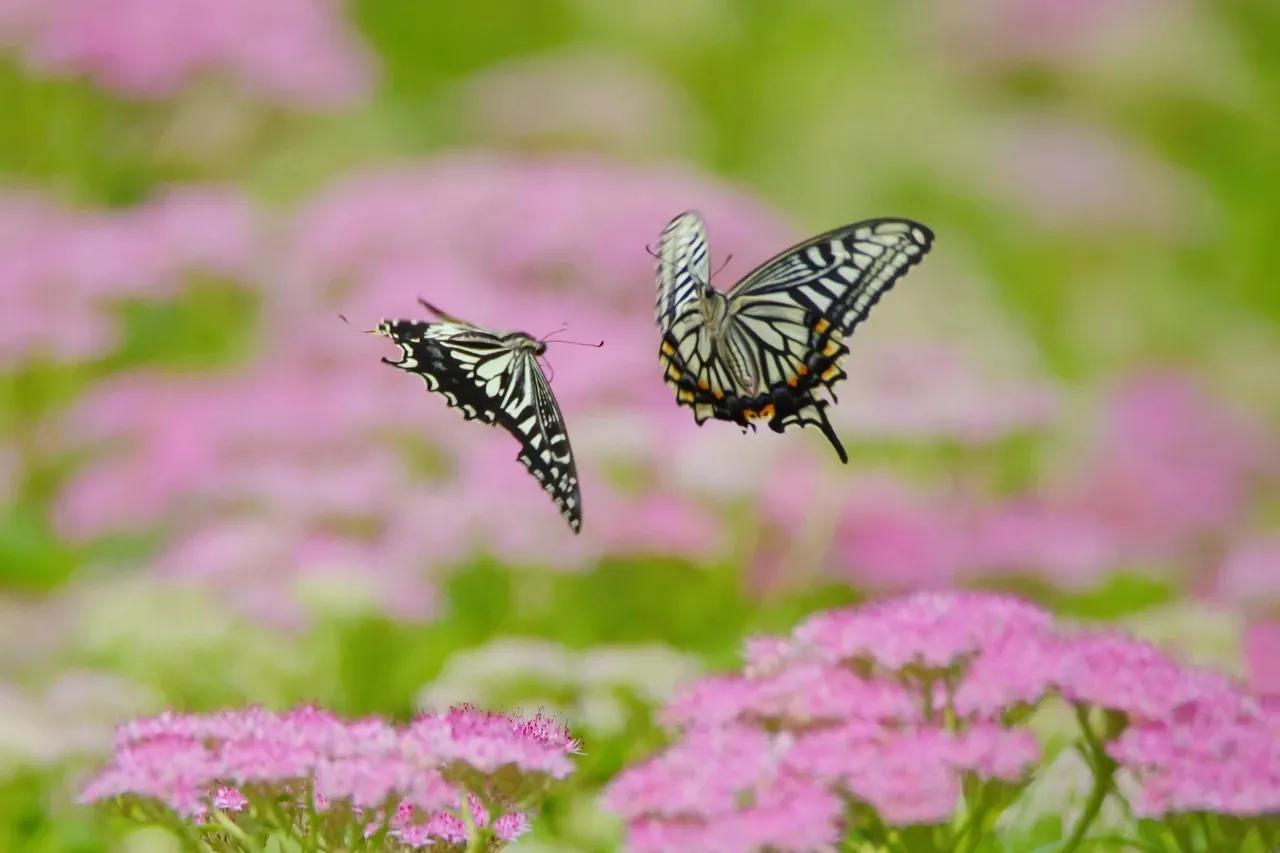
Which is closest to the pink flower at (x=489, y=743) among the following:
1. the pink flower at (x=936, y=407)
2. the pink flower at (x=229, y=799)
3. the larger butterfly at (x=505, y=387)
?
the pink flower at (x=229, y=799)

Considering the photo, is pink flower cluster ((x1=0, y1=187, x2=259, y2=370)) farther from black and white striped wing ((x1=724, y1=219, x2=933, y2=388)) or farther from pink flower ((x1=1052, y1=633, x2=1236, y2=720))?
pink flower ((x1=1052, y1=633, x2=1236, y2=720))

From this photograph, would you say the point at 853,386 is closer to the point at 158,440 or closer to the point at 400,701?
the point at 400,701

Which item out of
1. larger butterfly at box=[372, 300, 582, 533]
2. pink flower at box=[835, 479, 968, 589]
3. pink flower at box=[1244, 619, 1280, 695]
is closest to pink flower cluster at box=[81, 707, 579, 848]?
larger butterfly at box=[372, 300, 582, 533]

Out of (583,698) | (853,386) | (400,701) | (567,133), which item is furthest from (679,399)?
(567,133)

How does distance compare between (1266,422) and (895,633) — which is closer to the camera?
(895,633)

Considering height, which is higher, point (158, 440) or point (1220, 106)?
point (1220, 106)

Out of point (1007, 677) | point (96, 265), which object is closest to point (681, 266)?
point (1007, 677)
